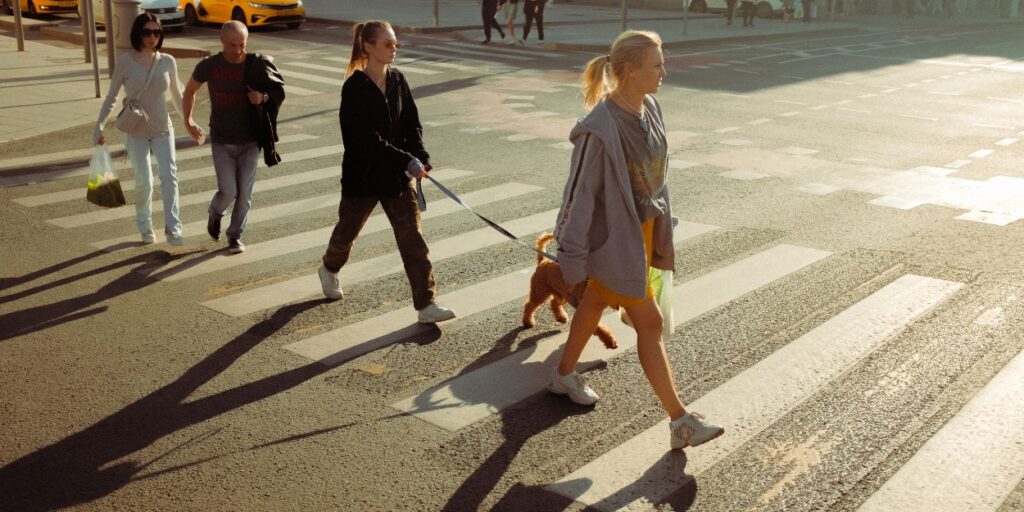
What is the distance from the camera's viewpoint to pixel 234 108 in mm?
8461

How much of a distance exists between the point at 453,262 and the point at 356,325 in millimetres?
1651

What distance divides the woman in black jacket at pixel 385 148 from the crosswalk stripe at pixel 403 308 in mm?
277

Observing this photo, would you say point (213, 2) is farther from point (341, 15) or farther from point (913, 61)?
point (913, 61)

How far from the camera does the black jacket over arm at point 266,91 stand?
8.40 meters

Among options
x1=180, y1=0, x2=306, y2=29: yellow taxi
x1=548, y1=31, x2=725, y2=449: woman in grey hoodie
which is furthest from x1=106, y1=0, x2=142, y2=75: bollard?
x1=548, y1=31, x2=725, y2=449: woman in grey hoodie

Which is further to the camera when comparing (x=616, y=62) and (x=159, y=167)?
(x=159, y=167)

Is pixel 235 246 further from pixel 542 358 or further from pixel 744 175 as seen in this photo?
pixel 744 175

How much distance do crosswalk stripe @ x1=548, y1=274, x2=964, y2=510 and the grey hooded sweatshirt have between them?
2.63 ft

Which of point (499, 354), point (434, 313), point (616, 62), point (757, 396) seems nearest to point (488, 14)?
point (434, 313)

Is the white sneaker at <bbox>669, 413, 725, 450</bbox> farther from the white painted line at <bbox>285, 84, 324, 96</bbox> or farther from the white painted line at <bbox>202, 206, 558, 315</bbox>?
the white painted line at <bbox>285, 84, 324, 96</bbox>

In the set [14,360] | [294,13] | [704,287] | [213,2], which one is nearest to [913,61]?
[294,13]

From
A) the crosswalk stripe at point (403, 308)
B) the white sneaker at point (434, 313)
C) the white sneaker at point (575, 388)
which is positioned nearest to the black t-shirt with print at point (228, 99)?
the crosswalk stripe at point (403, 308)

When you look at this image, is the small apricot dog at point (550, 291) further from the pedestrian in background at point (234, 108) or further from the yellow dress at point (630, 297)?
the pedestrian in background at point (234, 108)

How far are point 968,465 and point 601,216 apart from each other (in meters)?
2.07
